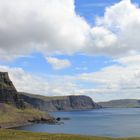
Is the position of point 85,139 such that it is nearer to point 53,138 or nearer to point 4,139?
point 53,138

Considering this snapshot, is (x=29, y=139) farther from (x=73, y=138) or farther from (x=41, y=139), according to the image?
(x=73, y=138)

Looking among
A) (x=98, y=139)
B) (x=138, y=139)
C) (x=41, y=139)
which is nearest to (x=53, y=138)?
(x=41, y=139)

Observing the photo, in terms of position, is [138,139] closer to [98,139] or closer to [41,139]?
[98,139]

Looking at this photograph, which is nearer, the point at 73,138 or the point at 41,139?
the point at 41,139

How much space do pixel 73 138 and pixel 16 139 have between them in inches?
467

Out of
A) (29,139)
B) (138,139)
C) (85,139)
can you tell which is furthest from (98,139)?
(29,139)

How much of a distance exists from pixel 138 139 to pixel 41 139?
22132 mm

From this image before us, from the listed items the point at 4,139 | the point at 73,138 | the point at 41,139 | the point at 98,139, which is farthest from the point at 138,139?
the point at 4,139

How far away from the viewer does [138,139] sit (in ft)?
264

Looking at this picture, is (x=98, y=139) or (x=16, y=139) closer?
(x=16, y=139)

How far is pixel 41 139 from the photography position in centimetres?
7169

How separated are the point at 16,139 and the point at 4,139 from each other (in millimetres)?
2380

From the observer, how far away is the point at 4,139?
70.9 m

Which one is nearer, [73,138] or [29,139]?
[29,139]
